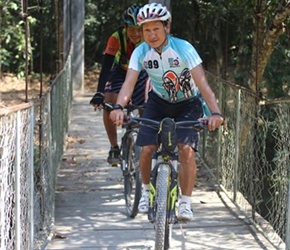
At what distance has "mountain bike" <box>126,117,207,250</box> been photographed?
3615 millimetres

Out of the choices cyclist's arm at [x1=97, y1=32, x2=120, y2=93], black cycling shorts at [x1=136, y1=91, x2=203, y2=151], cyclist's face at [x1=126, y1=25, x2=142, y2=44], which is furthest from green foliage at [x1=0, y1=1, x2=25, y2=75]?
black cycling shorts at [x1=136, y1=91, x2=203, y2=151]

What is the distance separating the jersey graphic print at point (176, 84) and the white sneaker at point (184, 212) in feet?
2.23

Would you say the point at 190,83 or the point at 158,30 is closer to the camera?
the point at 158,30

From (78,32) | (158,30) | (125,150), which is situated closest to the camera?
(158,30)

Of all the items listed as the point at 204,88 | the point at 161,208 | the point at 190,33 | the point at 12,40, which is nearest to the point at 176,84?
the point at 204,88

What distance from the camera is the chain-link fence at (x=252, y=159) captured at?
4.37 m

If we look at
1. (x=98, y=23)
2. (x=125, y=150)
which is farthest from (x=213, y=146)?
(x=98, y=23)

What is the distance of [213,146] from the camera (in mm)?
7160

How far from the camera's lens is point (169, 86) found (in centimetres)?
407

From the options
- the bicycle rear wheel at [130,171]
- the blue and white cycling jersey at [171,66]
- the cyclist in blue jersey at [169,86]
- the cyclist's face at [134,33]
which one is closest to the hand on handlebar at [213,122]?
the cyclist in blue jersey at [169,86]

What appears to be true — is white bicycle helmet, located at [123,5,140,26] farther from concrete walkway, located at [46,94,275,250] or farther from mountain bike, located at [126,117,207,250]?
concrete walkway, located at [46,94,275,250]

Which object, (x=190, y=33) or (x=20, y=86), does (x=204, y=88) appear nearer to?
(x=190, y=33)

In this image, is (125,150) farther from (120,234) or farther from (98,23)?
(98,23)

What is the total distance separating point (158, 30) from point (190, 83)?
0.45m
